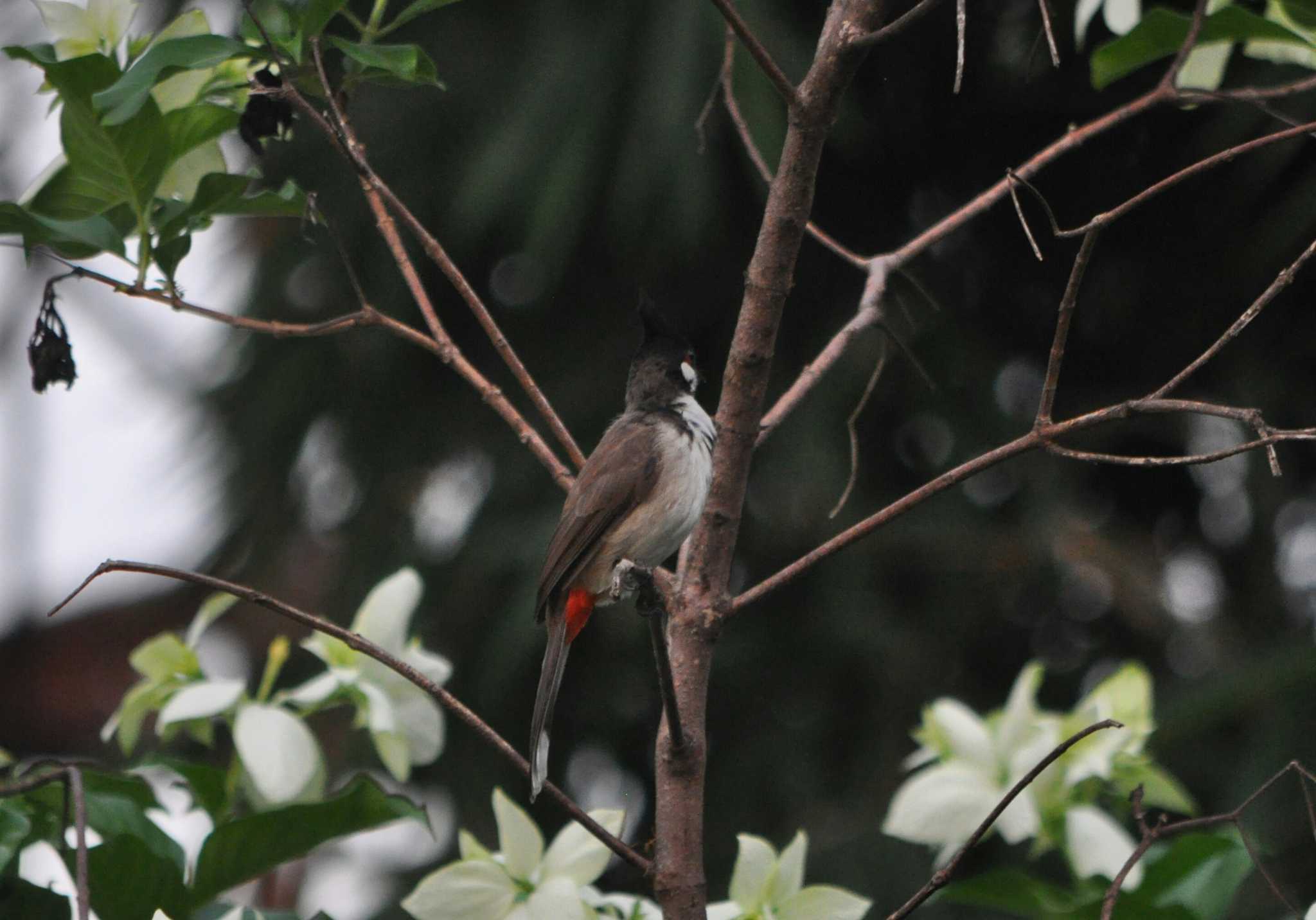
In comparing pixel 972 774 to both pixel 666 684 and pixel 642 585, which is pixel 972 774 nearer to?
pixel 642 585

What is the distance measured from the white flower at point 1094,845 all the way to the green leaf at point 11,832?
1013 millimetres

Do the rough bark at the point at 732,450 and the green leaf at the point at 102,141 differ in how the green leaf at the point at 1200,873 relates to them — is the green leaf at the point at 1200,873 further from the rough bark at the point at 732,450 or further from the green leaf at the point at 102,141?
the green leaf at the point at 102,141

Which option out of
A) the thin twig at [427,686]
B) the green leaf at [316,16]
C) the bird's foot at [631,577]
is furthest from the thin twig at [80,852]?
the green leaf at [316,16]

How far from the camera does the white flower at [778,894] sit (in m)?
1.29

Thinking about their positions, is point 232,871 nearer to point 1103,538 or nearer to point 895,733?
point 895,733

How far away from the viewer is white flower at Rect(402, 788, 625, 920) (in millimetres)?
1279

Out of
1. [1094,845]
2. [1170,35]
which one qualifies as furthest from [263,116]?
[1094,845]

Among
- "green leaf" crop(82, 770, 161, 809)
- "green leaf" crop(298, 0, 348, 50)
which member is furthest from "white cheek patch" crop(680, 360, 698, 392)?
"green leaf" crop(82, 770, 161, 809)

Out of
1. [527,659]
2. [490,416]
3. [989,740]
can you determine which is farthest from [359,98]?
[989,740]

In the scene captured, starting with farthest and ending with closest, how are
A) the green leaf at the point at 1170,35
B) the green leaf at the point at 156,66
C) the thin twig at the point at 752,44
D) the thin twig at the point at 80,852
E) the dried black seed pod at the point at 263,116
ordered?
the dried black seed pod at the point at 263,116 → the green leaf at the point at 1170,35 → the green leaf at the point at 156,66 → the thin twig at the point at 752,44 → the thin twig at the point at 80,852

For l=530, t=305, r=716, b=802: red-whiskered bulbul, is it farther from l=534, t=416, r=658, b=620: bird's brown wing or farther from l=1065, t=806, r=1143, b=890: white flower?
l=1065, t=806, r=1143, b=890: white flower

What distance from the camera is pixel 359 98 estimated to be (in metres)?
3.08

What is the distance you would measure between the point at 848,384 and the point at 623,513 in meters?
0.96

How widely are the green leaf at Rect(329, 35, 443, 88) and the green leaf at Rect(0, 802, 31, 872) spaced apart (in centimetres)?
74
